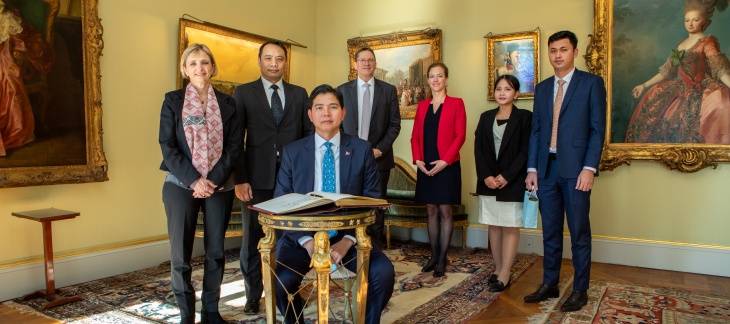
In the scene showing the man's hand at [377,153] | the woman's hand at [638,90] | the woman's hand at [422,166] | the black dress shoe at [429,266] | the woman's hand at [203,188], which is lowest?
the black dress shoe at [429,266]

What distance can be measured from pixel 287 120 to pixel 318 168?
91 cm

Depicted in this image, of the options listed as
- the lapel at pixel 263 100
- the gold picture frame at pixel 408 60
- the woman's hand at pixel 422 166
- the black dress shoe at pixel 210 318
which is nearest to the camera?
the black dress shoe at pixel 210 318

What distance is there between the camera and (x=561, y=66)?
3.83 metres

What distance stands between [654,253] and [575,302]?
2047 mm

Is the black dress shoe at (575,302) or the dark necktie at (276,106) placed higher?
the dark necktie at (276,106)

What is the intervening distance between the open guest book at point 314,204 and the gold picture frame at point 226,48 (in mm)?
3485

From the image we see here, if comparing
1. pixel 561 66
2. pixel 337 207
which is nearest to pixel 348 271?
pixel 337 207

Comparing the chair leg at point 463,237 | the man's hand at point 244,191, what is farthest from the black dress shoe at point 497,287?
the man's hand at point 244,191

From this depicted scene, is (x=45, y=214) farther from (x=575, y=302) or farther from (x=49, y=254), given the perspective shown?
(x=575, y=302)

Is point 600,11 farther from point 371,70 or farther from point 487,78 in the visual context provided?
point 371,70

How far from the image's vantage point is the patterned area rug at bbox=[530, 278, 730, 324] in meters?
3.67

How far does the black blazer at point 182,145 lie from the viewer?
10.3 feet

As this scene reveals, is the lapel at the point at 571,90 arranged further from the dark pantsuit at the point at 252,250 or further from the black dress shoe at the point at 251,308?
the black dress shoe at the point at 251,308

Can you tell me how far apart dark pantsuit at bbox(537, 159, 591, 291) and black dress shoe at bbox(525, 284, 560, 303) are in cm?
5
